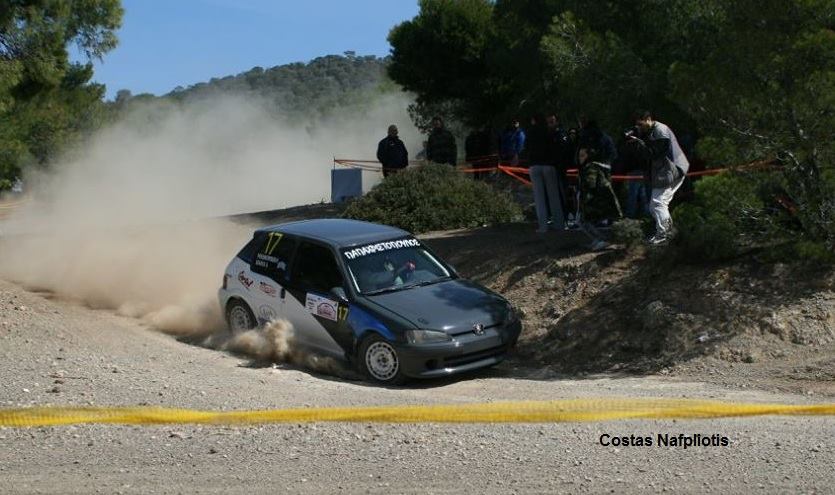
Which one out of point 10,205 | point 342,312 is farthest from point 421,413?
point 10,205

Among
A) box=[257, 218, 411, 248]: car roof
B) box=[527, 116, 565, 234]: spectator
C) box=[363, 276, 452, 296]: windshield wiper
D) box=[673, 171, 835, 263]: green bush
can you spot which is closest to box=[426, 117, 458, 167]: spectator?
box=[527, 116, 565, 234]: spectator

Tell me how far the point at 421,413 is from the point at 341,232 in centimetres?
420

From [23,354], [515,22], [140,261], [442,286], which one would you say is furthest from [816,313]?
[515,22]

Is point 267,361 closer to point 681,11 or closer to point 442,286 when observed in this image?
point 442,286

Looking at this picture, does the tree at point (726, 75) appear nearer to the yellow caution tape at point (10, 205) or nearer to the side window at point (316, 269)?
the side window at point (316, 269)

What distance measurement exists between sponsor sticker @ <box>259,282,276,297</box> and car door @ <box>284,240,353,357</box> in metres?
0.29

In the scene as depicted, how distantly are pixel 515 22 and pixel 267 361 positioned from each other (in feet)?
55.6

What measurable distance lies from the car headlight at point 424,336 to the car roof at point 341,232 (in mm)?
1762

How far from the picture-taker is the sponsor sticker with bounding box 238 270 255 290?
12445 mm

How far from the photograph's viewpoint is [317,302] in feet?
37.5

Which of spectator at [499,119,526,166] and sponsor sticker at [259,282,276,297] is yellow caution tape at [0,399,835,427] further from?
spectator at [499,119,526,166]

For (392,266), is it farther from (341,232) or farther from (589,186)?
(589,186)

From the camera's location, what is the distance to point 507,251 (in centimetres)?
1520

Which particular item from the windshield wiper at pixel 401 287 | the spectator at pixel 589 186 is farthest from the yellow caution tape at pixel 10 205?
the windshield wiper at pixel 401 287
